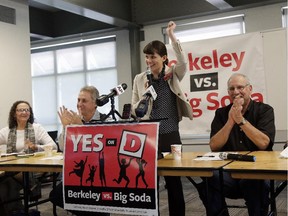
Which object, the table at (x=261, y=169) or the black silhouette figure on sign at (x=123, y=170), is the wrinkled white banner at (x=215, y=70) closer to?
the table at (x=261, y=169)

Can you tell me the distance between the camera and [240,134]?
2510 millimetres

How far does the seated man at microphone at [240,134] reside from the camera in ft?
7.25

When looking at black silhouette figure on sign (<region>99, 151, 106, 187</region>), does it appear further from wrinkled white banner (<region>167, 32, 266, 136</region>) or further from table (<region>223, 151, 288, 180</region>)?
wrinkled white banner (<region>167, 32, 266, 136</region>)

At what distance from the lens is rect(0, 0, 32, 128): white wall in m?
4.47

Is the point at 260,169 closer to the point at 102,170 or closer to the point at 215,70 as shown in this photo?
the point at 102,170

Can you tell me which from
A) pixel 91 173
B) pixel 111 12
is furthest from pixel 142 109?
pixel 111 12

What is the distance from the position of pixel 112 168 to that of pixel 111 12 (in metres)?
3.80

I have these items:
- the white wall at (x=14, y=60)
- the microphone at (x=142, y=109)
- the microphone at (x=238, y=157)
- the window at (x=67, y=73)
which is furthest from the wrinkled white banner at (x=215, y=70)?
the microphone at (x=142, y=109)

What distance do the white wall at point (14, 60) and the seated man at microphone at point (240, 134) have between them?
9.28ft

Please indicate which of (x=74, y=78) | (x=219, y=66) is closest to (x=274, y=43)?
(x=219, y=66)

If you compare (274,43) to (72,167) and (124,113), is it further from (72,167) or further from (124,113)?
(72,167)

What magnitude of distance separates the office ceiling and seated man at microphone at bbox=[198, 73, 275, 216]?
8.65 feet

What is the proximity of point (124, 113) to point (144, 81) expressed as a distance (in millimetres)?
512

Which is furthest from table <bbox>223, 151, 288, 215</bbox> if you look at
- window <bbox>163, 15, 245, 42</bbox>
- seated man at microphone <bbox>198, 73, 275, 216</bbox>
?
window <bbox>163, 15, 245, 42</bbox>
